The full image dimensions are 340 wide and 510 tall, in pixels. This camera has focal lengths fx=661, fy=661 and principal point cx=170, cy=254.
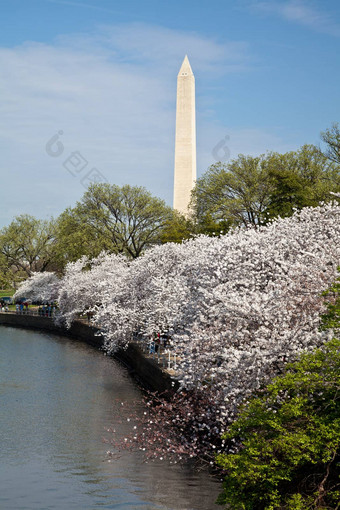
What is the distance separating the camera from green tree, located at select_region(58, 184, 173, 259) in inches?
2781

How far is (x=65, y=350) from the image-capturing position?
53.0 meters

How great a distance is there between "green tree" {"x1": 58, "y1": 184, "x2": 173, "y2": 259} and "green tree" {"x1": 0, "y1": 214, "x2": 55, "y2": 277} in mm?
23299

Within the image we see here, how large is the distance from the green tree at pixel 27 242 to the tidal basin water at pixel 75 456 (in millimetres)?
54696

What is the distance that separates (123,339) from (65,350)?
13416 millimetres

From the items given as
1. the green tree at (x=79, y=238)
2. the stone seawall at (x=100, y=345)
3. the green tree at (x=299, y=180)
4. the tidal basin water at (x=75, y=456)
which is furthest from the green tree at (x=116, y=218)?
the tidal basin water at (x=75, y=456)

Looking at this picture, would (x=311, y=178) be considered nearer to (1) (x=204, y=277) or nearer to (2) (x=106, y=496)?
(1) (x=204, y=277)

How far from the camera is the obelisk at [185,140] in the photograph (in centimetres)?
6250

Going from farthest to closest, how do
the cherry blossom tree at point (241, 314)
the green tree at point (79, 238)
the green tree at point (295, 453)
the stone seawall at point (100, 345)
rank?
the green tree at point (79, 238), the stone seawall at point (100, 345), the cherry blossom tree at point (241, 314), the green tree at point (295, 453)

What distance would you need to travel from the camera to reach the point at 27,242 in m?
94.0

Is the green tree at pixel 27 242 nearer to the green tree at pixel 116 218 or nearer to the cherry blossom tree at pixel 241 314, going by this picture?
the green tree at pixel 116 218

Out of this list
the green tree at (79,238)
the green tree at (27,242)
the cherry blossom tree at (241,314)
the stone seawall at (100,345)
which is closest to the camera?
the cherry blossom tree at (241,314)

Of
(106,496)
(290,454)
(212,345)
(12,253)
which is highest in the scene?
(12,253)

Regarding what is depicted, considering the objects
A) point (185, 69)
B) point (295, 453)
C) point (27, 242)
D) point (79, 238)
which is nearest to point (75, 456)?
point (295, 453)

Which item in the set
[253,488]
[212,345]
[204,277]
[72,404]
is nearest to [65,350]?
[72,404]
